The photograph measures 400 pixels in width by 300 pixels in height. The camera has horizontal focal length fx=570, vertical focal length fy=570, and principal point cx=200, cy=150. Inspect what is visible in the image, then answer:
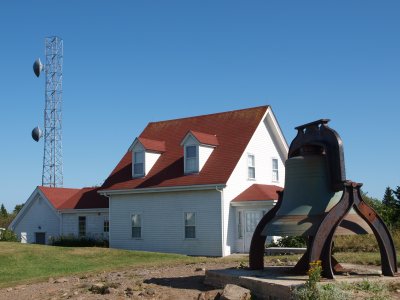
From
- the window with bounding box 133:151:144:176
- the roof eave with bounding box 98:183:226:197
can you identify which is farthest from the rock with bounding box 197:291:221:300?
the window with bounding box 133:151:144:176

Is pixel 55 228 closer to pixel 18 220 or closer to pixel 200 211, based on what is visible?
pixel 18 220

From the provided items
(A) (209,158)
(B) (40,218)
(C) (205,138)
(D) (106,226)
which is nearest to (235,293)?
(A) (209,158)

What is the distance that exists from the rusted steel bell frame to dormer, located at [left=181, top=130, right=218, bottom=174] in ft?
56.9

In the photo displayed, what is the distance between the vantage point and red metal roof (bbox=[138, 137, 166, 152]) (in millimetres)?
32031

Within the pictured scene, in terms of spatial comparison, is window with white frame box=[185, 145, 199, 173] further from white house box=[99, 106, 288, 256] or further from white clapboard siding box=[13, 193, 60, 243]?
white clapboard siding box=[13, 193, 60, 243]

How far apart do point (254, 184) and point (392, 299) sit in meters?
20.8

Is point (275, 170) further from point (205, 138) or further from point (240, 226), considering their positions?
point (240, 226)

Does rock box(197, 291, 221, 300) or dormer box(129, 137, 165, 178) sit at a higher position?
dormer box(129, 137, 165, 178)

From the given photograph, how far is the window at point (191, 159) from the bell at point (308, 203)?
17983 mm

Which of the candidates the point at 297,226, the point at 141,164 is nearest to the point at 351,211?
the point at 297,226

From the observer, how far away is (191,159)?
3033 cm

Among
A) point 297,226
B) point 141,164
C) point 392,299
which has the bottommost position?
point 392,299

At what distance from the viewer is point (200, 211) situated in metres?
29.0

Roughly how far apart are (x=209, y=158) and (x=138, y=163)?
4.59 m
